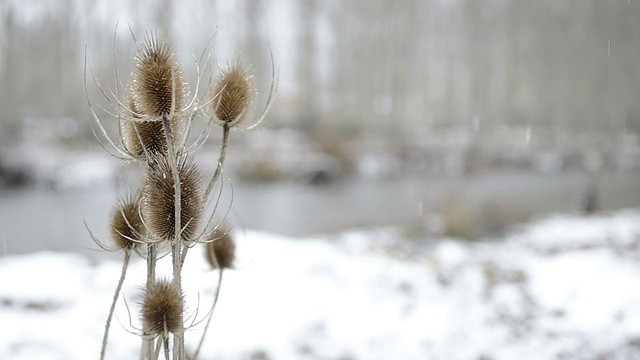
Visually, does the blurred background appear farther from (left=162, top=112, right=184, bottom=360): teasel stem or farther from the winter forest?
(left=162, top=112, right=184, bottom=360): teasel stem

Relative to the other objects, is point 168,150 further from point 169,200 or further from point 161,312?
point 161,312

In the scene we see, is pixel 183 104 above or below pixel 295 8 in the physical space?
below

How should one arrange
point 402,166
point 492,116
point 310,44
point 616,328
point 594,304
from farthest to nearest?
point 492,116 < point 310,44 < point 402,166 < point 594,304 < point 616,328

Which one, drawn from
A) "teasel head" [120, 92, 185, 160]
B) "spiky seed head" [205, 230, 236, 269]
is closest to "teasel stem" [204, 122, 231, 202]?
"teasel head" [120, 92, 185, 160]

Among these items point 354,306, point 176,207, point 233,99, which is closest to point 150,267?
point 176,207

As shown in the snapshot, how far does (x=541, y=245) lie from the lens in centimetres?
983

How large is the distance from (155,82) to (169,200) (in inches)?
15.3

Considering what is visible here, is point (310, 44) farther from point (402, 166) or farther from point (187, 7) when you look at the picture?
point (402, 166)

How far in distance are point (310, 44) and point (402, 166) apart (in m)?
14.9

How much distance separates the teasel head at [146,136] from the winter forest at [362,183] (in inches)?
3.7

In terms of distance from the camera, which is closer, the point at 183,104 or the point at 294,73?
the point at 183,104

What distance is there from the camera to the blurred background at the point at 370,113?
48.0 ft

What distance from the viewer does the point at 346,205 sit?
16188 millimetres

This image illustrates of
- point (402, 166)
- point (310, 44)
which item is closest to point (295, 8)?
point (310, 44)
